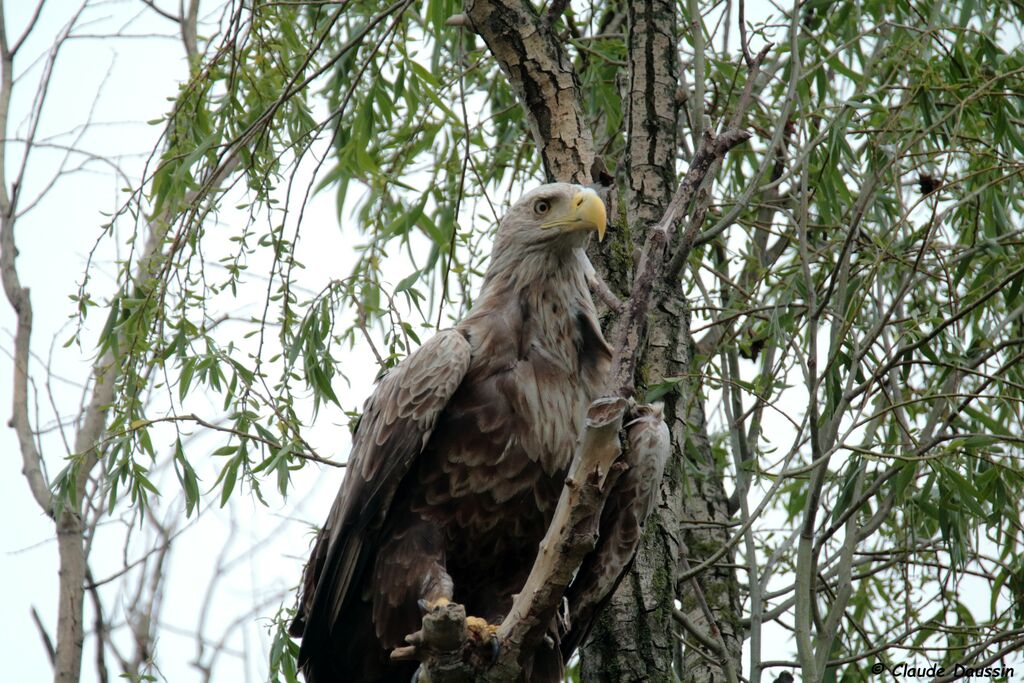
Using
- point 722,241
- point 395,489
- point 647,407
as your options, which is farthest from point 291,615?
point 722,241

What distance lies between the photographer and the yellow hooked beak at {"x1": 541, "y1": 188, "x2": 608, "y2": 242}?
12.4ft

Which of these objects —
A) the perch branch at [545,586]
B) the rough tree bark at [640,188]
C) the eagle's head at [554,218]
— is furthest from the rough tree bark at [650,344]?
the perch branch at [545,586]

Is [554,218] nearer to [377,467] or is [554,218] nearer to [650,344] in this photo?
[650,344]

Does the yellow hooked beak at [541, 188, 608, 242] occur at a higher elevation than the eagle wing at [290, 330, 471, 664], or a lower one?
higher

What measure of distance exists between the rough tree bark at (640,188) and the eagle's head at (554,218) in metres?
0.32

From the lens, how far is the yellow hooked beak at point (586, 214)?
3791 millimetres

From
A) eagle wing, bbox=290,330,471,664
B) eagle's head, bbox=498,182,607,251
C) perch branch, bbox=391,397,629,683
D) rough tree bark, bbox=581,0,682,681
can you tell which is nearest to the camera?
perch branch, bbox=391,397,629,683

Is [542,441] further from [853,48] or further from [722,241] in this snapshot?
[853,48]

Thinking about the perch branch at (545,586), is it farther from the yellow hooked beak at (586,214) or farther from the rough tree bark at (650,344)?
the yellow hooked beak at (586,214)

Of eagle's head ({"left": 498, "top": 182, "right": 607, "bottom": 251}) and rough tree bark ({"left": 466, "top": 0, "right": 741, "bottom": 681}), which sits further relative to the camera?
rough tree bark ({"left": 466, "top": 0, "right": 741, "bottom": 681})

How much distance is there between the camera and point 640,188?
4648 millimetres

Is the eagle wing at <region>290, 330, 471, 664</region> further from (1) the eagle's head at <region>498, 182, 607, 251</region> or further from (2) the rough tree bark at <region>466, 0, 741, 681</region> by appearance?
(2) the rough tree bark at <region>466, 0, 741, 681</region>

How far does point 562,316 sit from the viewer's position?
4.02 metres

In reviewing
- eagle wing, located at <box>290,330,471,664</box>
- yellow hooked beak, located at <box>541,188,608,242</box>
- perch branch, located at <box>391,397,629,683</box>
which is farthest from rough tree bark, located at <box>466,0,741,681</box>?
eagle wing, located at <box>290,330,471,664</box>
